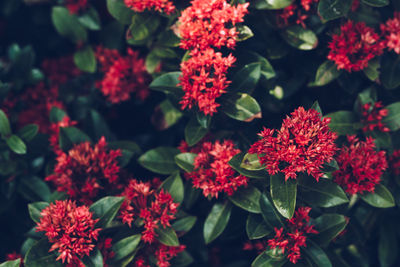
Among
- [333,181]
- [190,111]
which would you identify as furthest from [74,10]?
[333,181]

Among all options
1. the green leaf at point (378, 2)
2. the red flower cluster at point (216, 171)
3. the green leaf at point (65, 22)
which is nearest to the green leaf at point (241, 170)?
the red flower cluster at point (216, 171)

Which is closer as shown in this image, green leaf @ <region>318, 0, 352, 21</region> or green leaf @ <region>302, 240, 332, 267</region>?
green leaf @ <region>302, 240, 332, 267</region>

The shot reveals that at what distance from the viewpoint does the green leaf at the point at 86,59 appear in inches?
136

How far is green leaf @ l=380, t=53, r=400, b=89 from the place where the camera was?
9.21ft

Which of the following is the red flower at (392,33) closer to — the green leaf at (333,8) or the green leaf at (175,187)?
the green leaf at (333,8)

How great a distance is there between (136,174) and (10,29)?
2.11 m

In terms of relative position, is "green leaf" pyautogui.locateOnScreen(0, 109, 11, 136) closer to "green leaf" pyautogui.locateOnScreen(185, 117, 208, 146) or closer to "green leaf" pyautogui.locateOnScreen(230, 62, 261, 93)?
"green leaf" pyautogui.locateOnScreen(185, 117, 208, 146)

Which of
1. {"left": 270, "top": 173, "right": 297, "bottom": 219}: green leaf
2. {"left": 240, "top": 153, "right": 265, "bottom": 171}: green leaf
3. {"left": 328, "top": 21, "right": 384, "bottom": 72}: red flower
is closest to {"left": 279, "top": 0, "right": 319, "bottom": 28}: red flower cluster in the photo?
{"left": 328, "top": 21, "right": 384, "bottom": 72}: red flower

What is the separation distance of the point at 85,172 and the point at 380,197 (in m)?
1.93

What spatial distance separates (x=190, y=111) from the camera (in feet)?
9.09

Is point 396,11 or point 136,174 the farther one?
point 136,174

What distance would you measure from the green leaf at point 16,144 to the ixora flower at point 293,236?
1749mm

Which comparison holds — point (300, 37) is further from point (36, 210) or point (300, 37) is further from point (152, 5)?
point (36, 210)

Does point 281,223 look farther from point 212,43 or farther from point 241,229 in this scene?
point 212,43
